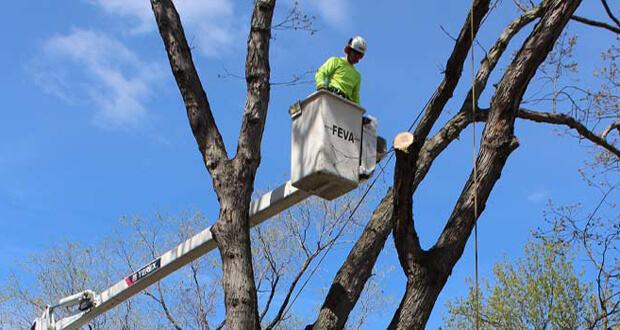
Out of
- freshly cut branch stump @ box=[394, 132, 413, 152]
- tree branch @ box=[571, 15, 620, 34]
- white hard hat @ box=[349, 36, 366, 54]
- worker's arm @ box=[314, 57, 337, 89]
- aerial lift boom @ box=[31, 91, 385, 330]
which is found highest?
tree branch @ box=[571, 15, 620, 34]

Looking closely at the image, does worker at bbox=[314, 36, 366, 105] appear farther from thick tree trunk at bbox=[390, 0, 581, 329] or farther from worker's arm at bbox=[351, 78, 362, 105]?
thick tree trunk at bbox=[390, 0, 581, 329]

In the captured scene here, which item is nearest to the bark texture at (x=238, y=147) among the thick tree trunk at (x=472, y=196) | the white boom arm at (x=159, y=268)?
the white boom arm at (x=159, y=268)

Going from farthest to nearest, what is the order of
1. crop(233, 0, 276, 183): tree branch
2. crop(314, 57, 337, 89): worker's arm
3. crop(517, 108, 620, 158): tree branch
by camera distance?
crop(517, 108, 620, 158): tree branch < crop(314, 57, 337, 89): worker's arm < crop(233, 0, 276, 183): tree branch

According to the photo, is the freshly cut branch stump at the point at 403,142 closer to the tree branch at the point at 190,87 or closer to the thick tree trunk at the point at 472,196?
the thick tree trunk at the point at 472,196

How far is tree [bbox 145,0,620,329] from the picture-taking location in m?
4.69

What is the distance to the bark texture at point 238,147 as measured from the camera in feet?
15.7

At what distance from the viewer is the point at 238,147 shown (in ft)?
17.2

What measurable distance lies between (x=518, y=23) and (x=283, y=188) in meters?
2.51

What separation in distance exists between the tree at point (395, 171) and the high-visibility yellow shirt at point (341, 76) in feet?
1.57

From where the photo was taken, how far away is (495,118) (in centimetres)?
496

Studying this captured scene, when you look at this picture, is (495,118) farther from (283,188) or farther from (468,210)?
(283,188)

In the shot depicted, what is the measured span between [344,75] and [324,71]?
0.17 meters

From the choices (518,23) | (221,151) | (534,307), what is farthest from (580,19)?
(534,307)

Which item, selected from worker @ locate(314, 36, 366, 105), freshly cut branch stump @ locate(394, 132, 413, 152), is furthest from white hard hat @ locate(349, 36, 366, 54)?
freshly cut branch stump @ locate(394, 132, 413, 152)
